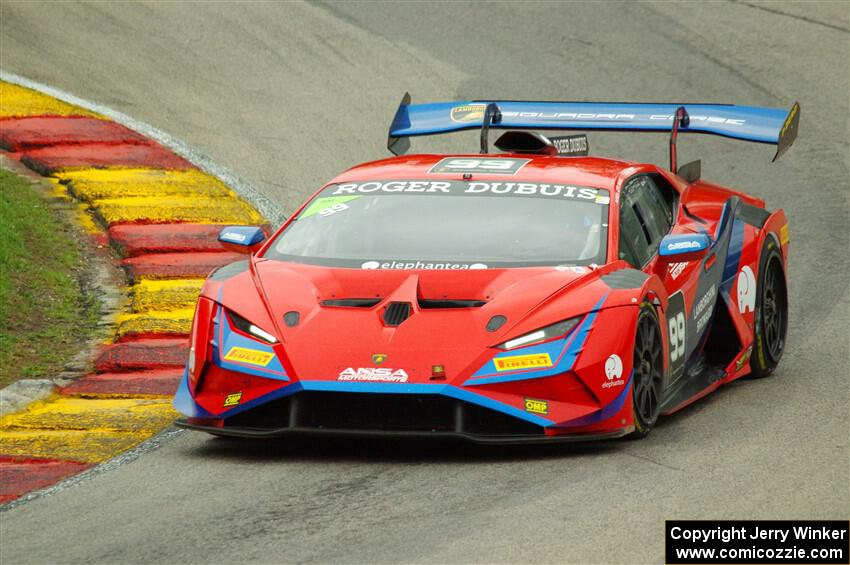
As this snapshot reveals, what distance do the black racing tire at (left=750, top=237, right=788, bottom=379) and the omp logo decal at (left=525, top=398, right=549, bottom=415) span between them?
8.46ft

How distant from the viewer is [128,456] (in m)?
7.63

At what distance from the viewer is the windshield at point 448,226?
7805 millimetres

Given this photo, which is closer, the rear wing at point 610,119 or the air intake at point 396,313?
the air intake at point 396,313

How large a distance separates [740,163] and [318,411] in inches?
339

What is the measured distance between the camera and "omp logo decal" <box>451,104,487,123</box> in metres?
10.0

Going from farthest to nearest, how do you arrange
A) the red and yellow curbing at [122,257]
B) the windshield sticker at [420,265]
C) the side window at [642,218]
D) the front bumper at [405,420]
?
the side window at [642,218]
the red and yellow curbing at [122,257]
the windshield sticker at [420,265]
the front bumper at [405,420]

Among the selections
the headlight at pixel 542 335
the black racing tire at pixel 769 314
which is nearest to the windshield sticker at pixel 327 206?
the headlight at pixel 542 335

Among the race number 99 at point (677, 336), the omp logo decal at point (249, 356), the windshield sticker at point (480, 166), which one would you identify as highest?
the windshield sticker at point (480, 166)

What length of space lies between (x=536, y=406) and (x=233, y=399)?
4.51 feet

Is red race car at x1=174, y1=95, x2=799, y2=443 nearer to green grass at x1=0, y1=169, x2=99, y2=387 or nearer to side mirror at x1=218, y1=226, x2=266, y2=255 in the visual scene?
side mirror at x1=218, y1=226, x2=266, y2=255

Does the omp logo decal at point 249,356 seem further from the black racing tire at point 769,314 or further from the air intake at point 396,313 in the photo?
the black racing tire at point 769,314

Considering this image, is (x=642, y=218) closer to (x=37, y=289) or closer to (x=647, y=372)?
(x=647, y=372)

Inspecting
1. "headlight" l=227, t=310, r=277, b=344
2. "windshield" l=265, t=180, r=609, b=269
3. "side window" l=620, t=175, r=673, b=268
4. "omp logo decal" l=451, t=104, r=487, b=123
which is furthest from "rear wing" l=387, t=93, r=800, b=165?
"headlight" l=227, t=310, r=277, b=344

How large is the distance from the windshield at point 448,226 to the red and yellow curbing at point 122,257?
4.26ft
